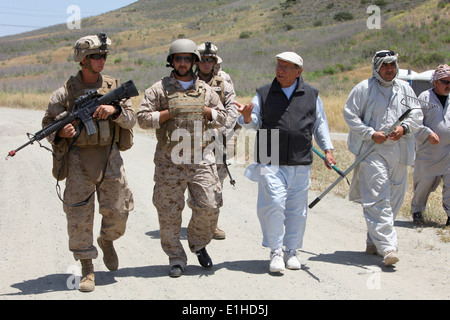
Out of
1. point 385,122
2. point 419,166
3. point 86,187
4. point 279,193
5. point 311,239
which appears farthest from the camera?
point 419,166

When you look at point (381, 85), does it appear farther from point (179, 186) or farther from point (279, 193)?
point (179, 186)

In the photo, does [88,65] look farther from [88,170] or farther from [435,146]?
[435,146]

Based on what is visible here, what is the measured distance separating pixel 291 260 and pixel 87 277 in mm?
2031

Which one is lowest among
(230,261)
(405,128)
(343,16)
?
(230,261)

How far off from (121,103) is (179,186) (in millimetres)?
981

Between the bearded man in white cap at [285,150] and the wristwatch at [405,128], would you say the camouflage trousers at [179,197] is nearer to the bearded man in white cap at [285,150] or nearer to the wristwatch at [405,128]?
the bearded man in white cap at [285,150]

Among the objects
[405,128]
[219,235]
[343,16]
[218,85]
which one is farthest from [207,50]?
[343,16]

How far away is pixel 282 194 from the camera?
5918 millimetres

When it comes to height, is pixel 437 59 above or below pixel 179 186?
above

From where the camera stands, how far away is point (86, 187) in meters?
5.45

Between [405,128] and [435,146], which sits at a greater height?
[405,128]

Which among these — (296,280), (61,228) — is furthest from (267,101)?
(61,228)

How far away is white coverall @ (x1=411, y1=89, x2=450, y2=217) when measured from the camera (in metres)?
8.23

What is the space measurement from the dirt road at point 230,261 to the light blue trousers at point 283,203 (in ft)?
1.20
